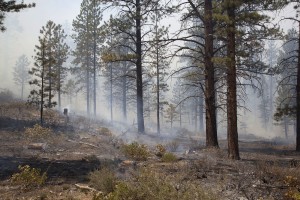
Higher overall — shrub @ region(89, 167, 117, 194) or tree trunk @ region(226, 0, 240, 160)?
tree trunk @ region(226, 0, 240, 160)

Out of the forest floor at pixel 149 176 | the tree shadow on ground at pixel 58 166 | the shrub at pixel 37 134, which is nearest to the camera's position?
the forest floor at pixel 149 176

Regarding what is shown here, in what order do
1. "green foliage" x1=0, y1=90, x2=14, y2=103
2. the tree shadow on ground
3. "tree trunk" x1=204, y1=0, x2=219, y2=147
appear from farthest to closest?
"green foliage" x1=0, y1=90, x2=14, y2=103 < "tree trunk" x1=204, y1=0, x2=219, y2=147 < the tree shadow on ground

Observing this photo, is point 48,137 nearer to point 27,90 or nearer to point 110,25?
point 110,25

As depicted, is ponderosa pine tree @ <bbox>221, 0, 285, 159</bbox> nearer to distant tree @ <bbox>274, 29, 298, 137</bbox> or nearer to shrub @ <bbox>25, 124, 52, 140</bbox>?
distant tree @ <bbox>274, 29, 298, 137</bbox>

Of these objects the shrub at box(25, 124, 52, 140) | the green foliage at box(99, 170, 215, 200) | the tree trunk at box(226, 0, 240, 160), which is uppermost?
the tree trunk at box(226, 0, 240, 160)

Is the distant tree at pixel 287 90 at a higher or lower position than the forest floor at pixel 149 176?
higher

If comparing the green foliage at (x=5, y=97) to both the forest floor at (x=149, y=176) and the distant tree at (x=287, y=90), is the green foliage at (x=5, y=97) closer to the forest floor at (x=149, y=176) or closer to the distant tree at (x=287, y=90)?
the forest floor at (x=149, y=176)

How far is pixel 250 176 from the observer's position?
7.25 metres

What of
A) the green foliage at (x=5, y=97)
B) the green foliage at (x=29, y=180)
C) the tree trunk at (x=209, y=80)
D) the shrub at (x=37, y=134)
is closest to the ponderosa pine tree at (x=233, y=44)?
the tree trunk at (x=209, y=80)

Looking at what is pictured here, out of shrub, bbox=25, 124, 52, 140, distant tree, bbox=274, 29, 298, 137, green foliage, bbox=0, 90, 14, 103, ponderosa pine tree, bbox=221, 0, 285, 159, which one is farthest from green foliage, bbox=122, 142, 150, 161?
green foliage, bbox=0, 90, 14, 103

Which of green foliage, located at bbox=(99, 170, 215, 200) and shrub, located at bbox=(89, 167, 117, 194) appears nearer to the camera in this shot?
green foliage, located at bbox=(99, 170, 215, 200)

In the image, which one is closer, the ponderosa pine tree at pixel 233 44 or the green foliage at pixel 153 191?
the green foliage at pixel 153 191

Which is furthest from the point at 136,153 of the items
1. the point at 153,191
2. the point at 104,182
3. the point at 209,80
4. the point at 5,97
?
the point at 5,97

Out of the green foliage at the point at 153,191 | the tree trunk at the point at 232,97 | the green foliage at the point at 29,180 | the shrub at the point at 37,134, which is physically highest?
the tree trunk at the point at 232,97
